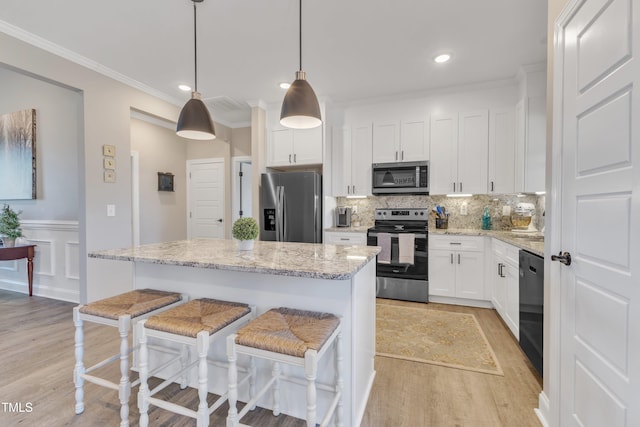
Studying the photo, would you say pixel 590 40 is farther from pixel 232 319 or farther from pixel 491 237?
pixel 491 237

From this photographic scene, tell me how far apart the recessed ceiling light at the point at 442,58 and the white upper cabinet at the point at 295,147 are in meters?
1.57

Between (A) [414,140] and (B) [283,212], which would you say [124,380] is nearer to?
(B) [283,212]

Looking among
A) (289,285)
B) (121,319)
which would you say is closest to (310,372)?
(289,285)

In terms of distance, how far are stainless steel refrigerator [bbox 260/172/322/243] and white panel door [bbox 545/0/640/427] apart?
2.61 meters

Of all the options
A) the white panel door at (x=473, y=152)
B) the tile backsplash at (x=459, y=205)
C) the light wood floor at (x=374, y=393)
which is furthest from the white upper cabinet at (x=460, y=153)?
the light wood floor at (x=374, y=393)

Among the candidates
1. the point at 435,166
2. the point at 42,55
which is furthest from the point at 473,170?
the point at 42,55

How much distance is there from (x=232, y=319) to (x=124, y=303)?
687 mm

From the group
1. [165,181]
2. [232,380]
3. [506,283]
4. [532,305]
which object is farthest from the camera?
[165,181]

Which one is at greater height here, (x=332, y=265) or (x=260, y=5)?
(x=260, y=5)

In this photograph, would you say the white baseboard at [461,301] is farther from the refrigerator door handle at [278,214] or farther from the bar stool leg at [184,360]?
the bar stool leg at [184,360]

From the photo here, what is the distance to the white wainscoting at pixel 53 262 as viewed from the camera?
3.45 m

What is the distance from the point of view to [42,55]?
2.53 m

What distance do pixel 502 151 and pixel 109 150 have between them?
4431mm
